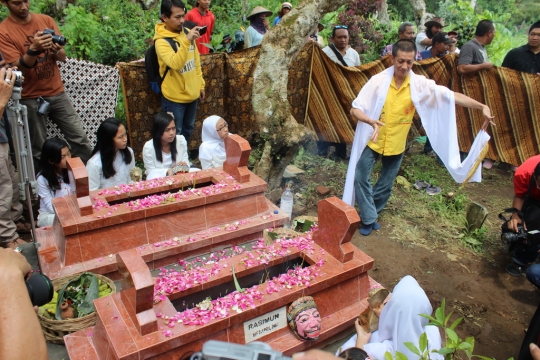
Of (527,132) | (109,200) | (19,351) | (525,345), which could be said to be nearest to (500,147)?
(527,132)

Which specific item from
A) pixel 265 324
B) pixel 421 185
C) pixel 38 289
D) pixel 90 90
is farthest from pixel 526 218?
pixel 90 90

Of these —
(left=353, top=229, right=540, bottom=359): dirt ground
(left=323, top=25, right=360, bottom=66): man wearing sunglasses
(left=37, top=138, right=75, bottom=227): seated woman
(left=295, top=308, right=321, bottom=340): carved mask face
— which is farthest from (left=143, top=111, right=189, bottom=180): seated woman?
(left=323, top=25, right=360, bottom=66): man wearing sunglasses

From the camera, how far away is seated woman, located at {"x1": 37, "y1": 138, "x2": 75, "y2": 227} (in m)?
4.13

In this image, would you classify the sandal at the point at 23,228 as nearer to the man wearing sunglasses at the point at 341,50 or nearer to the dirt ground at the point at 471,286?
the dirt ground at the point at 471,286

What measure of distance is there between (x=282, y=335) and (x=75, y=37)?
5.75 meters

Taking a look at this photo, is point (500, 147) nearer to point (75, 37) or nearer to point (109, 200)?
point (109, 200)

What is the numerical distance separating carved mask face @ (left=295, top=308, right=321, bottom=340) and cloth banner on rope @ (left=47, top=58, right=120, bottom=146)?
4276 mm

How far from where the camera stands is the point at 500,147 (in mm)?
7211

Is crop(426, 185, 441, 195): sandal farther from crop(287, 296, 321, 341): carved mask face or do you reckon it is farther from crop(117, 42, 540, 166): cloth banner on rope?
crop(287, 296, 321, 341): carved mask face

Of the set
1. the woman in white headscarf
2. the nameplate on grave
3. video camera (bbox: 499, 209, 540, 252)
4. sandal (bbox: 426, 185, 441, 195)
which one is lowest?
sandal (bbox: 426, 185, 441, 195)

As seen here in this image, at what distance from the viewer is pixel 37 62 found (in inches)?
180

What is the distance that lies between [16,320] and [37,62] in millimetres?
3925

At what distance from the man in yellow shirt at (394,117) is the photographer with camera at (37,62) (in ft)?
10.3

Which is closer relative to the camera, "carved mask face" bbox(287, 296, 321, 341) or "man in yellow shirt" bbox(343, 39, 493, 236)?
"carved mask face" bbox(287, 296, 321, 341)
